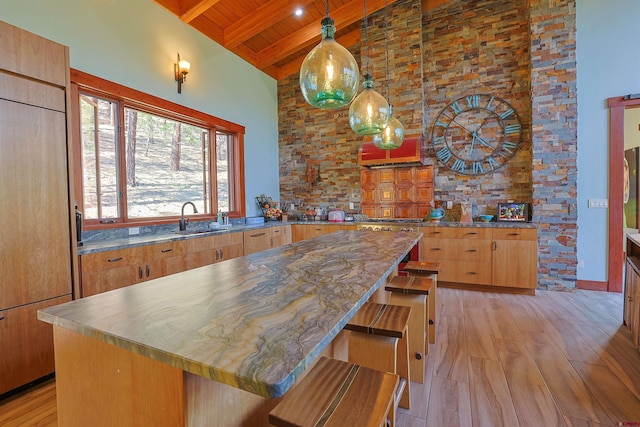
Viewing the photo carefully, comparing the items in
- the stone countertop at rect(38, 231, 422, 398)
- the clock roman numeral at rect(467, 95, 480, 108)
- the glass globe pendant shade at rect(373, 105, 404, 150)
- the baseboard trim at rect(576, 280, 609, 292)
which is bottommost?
the baseboard trim at rect(576, 280, 609, 292)

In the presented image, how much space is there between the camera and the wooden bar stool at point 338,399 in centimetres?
81

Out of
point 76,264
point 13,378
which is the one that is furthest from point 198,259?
point 13,378

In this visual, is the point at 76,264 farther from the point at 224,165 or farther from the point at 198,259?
the point at 224,165

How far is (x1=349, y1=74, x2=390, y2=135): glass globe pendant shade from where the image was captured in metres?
2.10

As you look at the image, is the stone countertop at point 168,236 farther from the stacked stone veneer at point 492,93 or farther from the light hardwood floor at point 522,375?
the light hardwood floor at point 522,375

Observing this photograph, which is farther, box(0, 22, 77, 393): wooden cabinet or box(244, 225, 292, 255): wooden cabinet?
box(244, 225, 292, 255): wooden cabinet

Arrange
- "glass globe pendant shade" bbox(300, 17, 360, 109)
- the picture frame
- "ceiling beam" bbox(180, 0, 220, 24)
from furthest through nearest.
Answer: the picture frame
"ceiling beam" bbox(180, 0, 220, 24)
"glass globe pendant shade" bbox(300, 17, 360, 109)

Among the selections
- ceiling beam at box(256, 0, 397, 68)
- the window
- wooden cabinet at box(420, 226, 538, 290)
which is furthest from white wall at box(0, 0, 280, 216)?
wooden cabinet at box(420, 226, 538, 290)

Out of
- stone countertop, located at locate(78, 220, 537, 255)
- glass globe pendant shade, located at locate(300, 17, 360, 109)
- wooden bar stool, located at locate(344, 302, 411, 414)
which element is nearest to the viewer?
wooden bar stool, located at locate(344, 302, 411, 414)

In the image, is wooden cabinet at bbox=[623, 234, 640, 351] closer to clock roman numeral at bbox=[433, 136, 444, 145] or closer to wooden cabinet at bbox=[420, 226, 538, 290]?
wooden cabinet at bbox=[420, 226, 538, 290]

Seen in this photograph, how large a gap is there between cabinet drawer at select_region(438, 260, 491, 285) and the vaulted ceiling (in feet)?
10.7

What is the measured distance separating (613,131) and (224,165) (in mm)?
5229

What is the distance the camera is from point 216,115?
13.7 ft

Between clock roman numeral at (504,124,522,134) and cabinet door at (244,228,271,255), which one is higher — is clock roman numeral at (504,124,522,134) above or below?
above
